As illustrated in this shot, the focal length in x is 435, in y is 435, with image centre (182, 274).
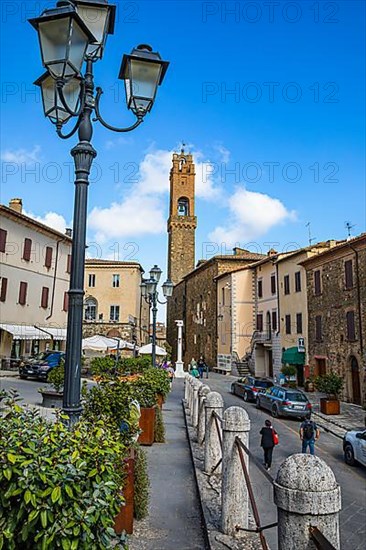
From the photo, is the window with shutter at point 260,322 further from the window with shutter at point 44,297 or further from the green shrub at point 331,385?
the window with shutter at point 44,297

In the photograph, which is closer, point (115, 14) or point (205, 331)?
point (115, 14)

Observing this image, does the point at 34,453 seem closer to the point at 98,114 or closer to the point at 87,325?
the point at 98,114

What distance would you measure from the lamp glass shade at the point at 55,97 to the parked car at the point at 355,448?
10.3 m

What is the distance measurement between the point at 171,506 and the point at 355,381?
19642mm

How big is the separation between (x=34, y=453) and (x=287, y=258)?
30728 mm

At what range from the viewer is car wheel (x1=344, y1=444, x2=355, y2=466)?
11291mm

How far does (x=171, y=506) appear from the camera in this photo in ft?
19.6

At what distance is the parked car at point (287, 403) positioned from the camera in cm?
1750

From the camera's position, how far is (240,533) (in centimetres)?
461

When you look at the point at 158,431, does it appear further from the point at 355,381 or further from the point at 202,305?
the point at 202,305

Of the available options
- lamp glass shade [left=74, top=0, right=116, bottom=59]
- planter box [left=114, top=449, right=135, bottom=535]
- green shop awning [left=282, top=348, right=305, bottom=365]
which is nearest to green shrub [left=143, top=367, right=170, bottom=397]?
planter box [left=114, top=449, right=135, bottom=535]

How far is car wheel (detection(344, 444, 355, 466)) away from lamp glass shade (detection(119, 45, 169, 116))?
10333 mm

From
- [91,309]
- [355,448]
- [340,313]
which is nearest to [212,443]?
[355,448]

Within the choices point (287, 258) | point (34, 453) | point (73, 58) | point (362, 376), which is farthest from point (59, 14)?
point (287, 258)
